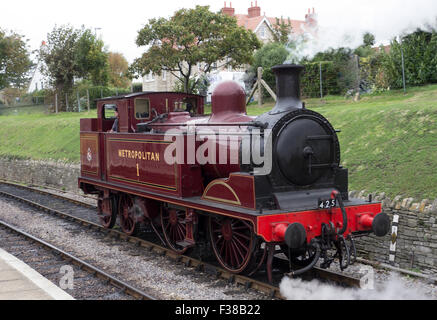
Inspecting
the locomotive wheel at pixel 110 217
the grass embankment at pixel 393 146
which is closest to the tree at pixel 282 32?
the grass embankment at pixel 393 146

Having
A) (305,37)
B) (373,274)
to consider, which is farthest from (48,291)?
(305,37)

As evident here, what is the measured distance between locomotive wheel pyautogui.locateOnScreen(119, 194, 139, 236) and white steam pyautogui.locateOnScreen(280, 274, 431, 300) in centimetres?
424

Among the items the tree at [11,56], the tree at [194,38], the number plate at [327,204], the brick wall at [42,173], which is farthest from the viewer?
the tree at [11,56]

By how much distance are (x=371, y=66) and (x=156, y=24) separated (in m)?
9.10

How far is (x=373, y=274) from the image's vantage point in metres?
7.05

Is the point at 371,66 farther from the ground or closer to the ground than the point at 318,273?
farther from the ground

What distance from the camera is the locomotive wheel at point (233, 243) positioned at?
693 centimetres

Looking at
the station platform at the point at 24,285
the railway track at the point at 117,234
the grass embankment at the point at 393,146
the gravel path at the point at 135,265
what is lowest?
the gravel path at the point at 135,265

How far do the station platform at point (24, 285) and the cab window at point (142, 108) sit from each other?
3.66 metres

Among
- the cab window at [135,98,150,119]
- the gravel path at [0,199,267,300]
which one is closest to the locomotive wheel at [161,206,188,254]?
the gravel path at [0,199,267,300]

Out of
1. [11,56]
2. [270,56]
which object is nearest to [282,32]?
[270,56]

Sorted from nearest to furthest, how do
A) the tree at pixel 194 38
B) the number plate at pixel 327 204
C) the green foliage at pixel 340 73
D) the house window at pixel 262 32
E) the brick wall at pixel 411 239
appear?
the number plate at pixel 327 204, the brick wall at pixel 411 239, the green foliage at pixel 340 73, the tree at pixel 194 38, the house window at pixel 262 32

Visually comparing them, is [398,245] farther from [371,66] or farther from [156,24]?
[156,24]

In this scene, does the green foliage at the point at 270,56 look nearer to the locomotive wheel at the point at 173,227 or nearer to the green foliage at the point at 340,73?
the green foliage at the point at 340,73
